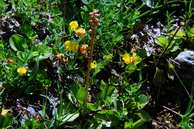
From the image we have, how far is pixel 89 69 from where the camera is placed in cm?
231

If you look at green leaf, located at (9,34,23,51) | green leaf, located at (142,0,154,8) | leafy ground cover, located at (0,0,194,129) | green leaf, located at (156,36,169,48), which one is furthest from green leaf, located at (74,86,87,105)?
green leaf, located at (142,0,154,8)

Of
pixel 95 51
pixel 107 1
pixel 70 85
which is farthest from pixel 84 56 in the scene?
pixel 107 1

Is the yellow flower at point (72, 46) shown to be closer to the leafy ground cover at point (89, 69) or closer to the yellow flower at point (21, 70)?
the leafy ground cover at point (89, 69)

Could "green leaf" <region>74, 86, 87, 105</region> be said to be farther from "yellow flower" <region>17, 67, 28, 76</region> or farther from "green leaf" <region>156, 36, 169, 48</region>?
"green leaf" <region>156, 36, 169, 48</region>

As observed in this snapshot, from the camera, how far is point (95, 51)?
2.97m

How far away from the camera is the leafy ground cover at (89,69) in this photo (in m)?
2.55

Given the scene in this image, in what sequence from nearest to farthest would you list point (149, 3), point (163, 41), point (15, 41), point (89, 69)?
point (89, 69) < point (15, 41) < point (163, 41) < point (149, 3)

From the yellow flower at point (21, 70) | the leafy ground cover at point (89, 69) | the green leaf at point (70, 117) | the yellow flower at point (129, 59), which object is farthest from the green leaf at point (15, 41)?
the yellow flower at point (129, 59)

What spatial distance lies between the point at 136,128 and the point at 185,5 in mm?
1409

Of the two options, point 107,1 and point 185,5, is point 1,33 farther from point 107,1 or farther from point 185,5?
point 185,5

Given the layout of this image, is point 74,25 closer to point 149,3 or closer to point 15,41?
point 15,41

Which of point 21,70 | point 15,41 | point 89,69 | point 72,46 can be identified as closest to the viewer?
point 89,69

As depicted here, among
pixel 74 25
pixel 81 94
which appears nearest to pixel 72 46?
pixel 74 25

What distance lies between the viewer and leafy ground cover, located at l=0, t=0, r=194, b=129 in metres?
2.55
